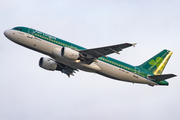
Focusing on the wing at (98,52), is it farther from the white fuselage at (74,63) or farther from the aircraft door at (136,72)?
the aircraft door at (136,72)

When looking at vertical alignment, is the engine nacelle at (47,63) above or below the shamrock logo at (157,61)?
below

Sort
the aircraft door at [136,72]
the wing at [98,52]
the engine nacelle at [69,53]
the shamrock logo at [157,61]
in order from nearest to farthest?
1. the wing at [98,52]
2. the engine nacelle at [69,53]
3. the aircraft door at [136,72]
4. the shamrock logo at [157,61]

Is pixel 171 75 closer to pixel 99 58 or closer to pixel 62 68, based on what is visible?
pixel 99 58

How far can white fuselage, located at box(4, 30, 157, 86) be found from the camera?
3556cm

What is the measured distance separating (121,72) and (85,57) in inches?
258

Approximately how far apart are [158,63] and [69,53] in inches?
699

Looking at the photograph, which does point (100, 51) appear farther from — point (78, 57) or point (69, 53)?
point (69, 53)

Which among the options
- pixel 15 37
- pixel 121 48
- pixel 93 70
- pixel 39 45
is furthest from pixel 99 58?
pixel 15 37

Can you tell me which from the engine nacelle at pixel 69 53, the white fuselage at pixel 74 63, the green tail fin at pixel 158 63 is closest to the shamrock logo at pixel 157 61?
the green tail fin at pixel 158 63

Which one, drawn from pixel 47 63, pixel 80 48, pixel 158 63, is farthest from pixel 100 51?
pixel 158 63

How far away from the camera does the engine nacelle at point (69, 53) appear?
3481 cm

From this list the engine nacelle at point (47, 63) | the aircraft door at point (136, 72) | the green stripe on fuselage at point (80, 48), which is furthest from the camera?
the engine nacelle at point (47, 63)

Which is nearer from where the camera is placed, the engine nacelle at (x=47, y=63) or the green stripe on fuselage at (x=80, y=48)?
the green stripe on fuselage at (x=80, y=48)

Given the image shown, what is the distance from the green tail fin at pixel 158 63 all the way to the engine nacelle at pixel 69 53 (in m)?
13.8
